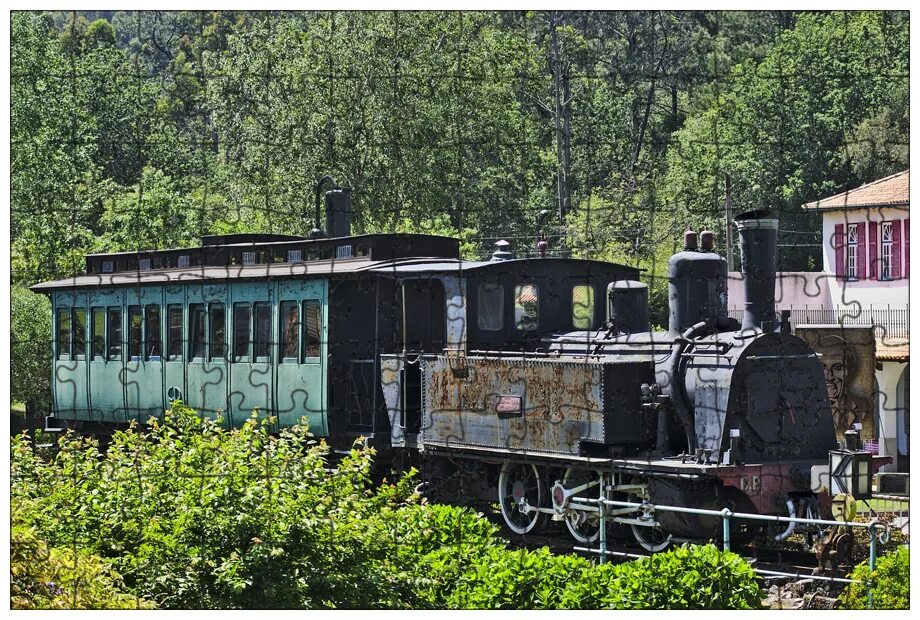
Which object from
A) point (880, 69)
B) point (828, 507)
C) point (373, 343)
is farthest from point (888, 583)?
point (880, 69)

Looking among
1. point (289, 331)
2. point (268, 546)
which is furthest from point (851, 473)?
point (289, 331)

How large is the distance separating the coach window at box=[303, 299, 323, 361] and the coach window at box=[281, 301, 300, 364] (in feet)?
0.51

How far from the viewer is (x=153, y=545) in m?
10.0

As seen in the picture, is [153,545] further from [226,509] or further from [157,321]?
[157,321]

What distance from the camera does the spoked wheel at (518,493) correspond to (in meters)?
15.7

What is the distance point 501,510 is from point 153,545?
6.66m

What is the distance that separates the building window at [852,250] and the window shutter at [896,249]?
29.2 inches

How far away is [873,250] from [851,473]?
39.1ft

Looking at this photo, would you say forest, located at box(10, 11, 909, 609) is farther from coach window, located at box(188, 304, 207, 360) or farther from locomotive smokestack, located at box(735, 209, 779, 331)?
locomotive smokestack, located at box(735, 209, 779, 331)

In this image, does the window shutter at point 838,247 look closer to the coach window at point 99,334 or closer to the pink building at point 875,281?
the pink building at point 875,281

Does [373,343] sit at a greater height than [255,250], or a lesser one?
lesser

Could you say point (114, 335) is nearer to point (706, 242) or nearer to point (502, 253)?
point (502, 253)

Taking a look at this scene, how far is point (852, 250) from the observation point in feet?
88.5

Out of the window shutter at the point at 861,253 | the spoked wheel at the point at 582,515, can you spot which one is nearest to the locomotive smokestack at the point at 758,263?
the spoked wheel at the point at 582,515
